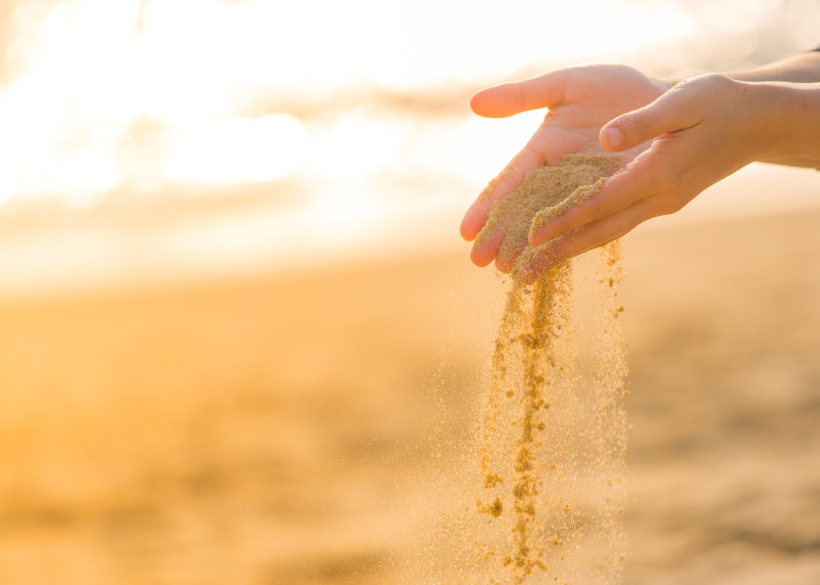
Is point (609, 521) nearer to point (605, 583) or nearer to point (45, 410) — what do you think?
point (605, 583)

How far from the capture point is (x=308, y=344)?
4691 millimetres

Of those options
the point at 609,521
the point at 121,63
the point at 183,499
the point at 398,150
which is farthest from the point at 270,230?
the point at 121,63

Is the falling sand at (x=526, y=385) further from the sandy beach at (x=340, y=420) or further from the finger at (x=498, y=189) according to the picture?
the sandy beach at (x=340, y=420)

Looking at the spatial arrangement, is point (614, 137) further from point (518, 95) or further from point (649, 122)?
point (518, 95)

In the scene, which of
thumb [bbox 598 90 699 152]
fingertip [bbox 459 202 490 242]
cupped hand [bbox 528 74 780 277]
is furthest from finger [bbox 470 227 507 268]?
thumb [bbox 598 90 699 152]

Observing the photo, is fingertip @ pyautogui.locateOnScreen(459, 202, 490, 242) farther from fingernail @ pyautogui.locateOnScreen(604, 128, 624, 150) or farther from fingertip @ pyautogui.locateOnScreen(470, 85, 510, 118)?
fingernail @ pyautogui.locateOnScreen(604, 128, 624, 150)

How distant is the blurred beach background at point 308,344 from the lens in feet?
9.60

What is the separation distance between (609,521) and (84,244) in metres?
6.44

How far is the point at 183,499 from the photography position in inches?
130

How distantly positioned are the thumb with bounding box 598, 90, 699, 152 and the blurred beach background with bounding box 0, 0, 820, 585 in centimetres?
76

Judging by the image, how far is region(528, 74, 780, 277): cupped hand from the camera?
5.57 ft

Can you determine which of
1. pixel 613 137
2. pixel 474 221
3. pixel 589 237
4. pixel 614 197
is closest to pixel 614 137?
pixel 613 137

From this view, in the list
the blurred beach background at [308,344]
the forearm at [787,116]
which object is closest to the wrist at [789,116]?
the forearm at [787,116]

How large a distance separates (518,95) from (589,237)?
633 mm
